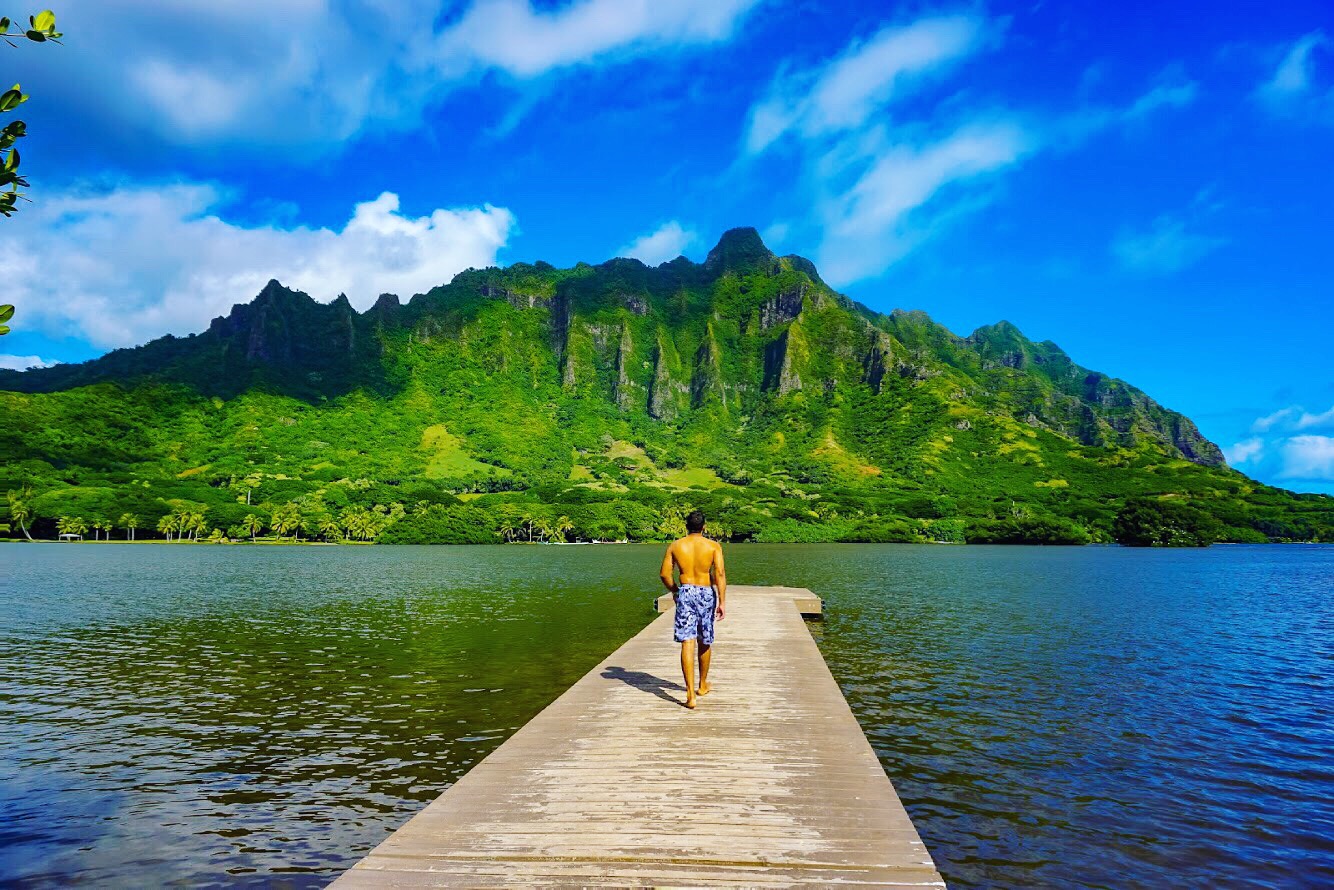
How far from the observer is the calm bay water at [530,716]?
10.7m

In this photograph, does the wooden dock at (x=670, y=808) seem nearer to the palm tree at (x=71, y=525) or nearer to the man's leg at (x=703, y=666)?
the man's leg at (x=703, y=666)

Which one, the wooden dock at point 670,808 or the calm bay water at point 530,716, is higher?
the wooden dock at point 670,808

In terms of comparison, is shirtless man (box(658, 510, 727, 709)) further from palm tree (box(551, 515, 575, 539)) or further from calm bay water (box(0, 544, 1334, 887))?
palm tree (box(551, 515, 575, 539))

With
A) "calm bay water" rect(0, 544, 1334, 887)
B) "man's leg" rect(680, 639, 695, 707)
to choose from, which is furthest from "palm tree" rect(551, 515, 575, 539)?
"man's leg" rect(680, 639, 695, 707)

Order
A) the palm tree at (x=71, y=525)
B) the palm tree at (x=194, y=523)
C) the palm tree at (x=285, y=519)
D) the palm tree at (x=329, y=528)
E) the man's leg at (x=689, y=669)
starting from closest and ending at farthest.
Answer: the man's leg at (x=689, y=669), the palm tree at (x=71, y=525), the palm tree at (x=194, y=523), the palm tree at (x=285, y=519), the palm tree at (x=329, y=528)

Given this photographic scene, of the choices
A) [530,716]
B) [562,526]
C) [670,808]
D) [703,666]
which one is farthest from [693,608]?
[562,526]

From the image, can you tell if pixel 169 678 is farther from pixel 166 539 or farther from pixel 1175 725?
pixel 166 539

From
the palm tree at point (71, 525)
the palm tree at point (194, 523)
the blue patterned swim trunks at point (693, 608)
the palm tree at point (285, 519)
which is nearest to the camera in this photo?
the blue patterned swim trunks at point (693, 608)

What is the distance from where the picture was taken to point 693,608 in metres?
13.5

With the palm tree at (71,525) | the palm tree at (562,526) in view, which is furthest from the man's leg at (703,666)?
the palm tree at (71,525)

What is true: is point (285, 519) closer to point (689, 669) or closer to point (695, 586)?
point (689, 669)

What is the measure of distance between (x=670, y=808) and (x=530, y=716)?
1030cm

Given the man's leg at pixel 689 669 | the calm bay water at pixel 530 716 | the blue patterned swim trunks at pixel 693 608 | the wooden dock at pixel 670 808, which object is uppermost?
the blue patterned swim trunks at pixel 693 608

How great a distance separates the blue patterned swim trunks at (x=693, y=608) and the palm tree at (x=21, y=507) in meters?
194
